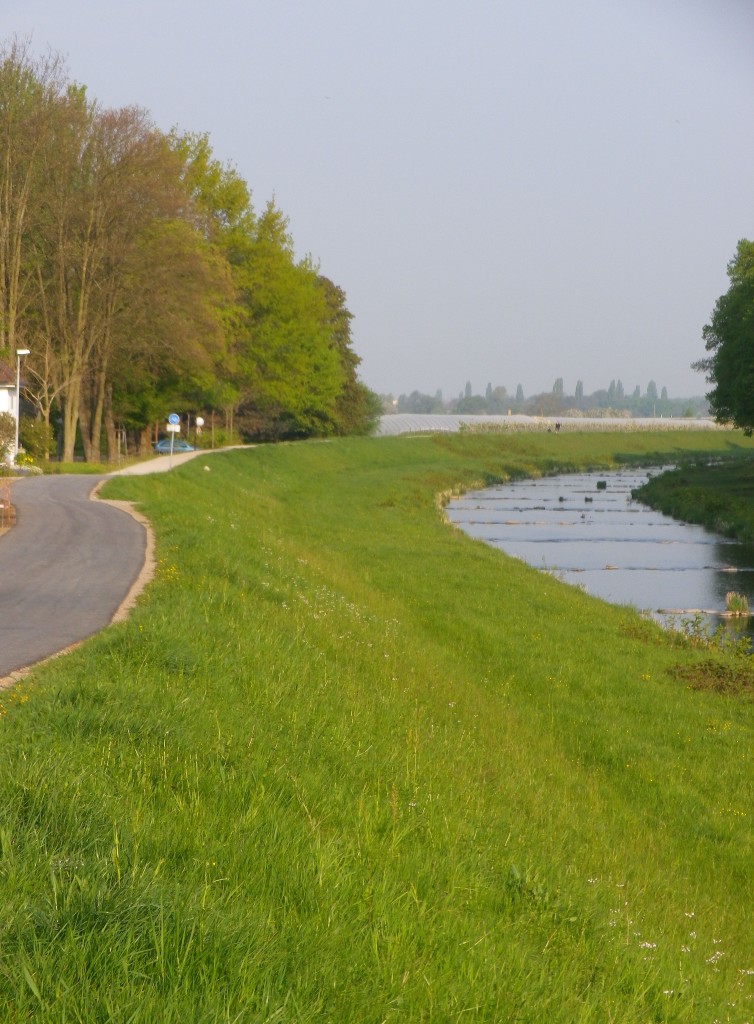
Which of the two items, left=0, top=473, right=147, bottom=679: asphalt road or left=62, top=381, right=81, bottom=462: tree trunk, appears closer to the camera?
left=0, top=473, right=147, bottom=679: asphalt road

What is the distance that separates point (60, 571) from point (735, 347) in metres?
53.3

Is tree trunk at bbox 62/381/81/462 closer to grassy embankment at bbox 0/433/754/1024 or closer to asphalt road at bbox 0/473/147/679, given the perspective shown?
asphalt road at bbox 0/473/147/679

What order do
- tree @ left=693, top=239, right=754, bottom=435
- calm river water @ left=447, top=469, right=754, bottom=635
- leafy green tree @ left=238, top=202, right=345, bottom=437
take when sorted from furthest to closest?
1. leafy green tree @ left=238, top=202, right=345, bottom=437
2. tree @ left=693, top=239, right=754, bottom=435
3. calm river water @ left=447, top=469, right=754, bottom=635

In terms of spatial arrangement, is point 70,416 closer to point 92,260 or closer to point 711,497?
point 92,260

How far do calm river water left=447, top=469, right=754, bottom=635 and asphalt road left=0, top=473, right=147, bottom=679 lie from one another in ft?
40.9

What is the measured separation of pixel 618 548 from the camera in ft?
133

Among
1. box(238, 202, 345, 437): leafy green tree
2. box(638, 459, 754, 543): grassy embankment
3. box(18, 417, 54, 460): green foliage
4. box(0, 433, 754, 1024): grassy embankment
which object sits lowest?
box(638, 459, 754, 543): grassy embankment

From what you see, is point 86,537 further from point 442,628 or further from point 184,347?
point 184,347

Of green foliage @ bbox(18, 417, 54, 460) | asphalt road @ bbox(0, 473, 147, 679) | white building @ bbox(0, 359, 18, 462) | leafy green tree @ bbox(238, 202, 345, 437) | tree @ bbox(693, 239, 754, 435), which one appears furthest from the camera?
leafy green tree @ bbox(238, 202, 345, 437)

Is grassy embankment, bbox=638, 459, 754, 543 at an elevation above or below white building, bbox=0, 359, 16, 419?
below

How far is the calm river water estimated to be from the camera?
30.3 m

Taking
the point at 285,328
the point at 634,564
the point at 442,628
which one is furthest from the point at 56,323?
the point at 442,628

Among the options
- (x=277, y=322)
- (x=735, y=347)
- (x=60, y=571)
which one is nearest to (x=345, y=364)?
(x=277, y=322)

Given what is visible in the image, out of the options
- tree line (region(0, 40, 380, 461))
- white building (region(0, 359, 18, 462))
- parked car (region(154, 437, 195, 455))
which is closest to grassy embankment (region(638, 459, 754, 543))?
tree line (region(0, 40, 380, 461))
